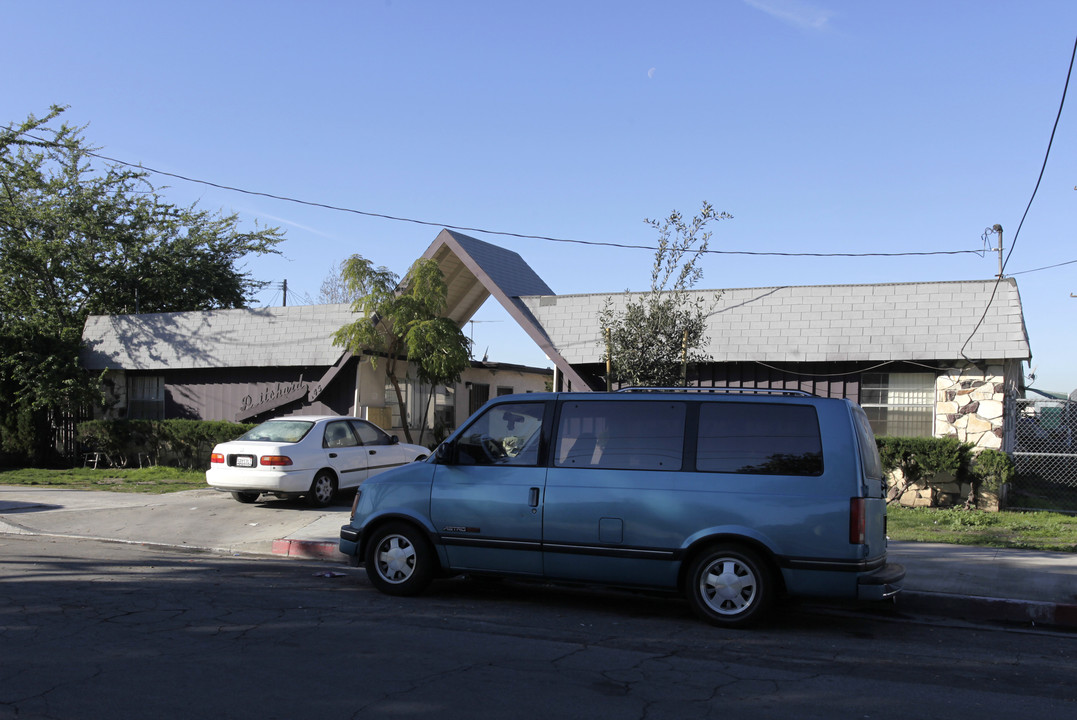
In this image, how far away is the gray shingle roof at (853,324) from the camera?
14617mm

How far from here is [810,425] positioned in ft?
23.2

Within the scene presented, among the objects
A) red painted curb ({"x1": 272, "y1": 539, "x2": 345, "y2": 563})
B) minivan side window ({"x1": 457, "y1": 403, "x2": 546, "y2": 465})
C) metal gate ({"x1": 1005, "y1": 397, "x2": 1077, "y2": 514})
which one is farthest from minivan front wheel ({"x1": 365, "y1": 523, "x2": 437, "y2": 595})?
metal gate ({"x1": 1005, "y1": 397, "x2": 1077, "y2": 514})

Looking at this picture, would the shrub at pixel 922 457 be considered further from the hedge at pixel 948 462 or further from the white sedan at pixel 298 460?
the white sedan at pixel 298 460

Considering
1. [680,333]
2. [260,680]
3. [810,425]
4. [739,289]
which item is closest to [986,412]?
[739,289]

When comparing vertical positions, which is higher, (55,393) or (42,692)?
(55,393)

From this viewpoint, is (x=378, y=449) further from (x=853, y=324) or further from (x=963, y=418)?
(x=963, y=418)

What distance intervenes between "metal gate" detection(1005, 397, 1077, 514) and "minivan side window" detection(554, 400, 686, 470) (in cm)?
887

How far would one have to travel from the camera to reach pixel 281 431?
1414 centimetres

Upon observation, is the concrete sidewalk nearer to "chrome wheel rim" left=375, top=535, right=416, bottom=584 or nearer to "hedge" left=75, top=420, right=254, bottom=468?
"chrome wheel rim" left=375, top=535, right=416, bottom=584

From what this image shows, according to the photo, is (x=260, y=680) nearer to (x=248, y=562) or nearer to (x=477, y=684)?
(x=477, y=684)

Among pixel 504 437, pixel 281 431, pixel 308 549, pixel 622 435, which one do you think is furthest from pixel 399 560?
pixel 281 431

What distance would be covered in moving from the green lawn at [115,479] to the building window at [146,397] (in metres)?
1.91

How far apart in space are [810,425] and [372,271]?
11917mm

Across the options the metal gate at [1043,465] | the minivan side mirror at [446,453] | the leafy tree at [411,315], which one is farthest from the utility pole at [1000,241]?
the minivan side mirror at [446,453]
